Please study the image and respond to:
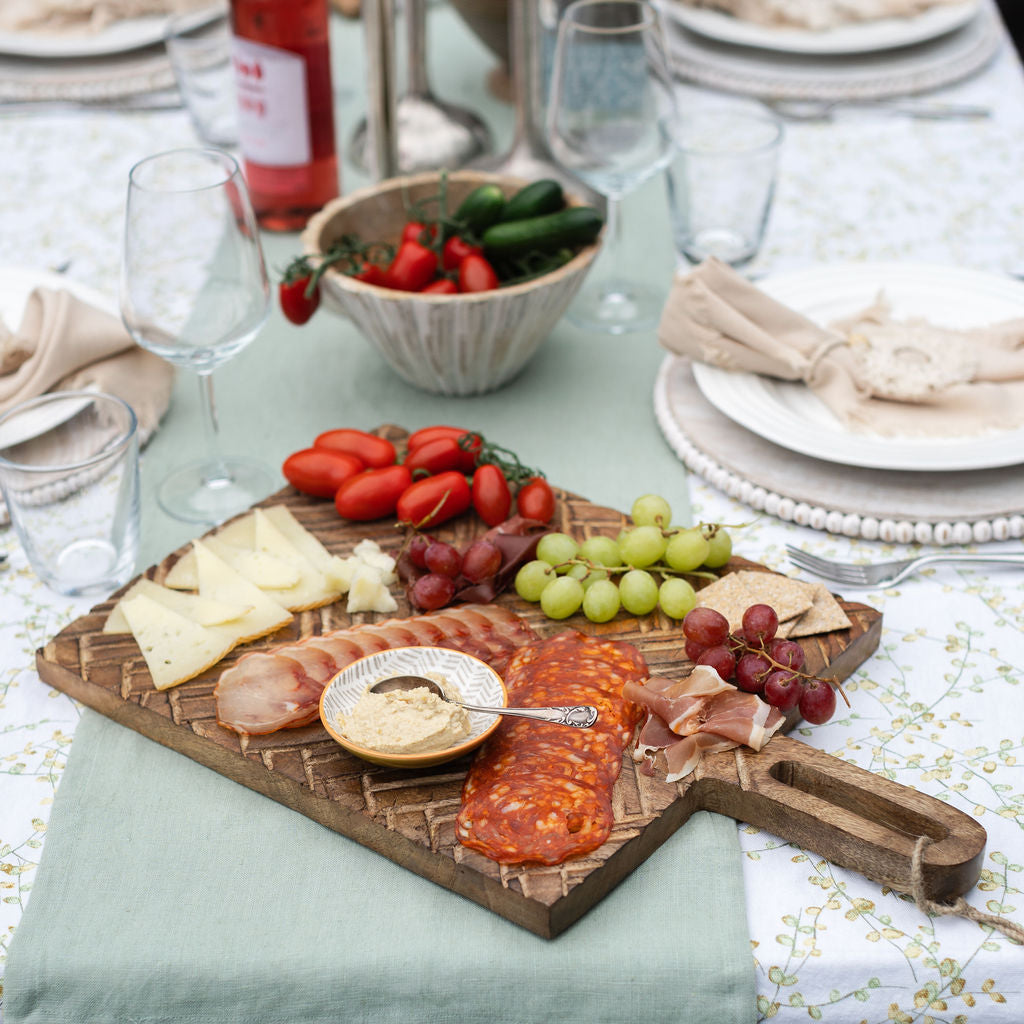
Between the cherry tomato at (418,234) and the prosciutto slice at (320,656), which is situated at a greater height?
the cherry tomato at (418,234)

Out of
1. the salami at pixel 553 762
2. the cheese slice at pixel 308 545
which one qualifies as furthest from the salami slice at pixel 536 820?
the cheese slice at pixel 308 545

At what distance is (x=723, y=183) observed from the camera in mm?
1930

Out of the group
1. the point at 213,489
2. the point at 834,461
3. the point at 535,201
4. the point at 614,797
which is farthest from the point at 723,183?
the point at 614,797

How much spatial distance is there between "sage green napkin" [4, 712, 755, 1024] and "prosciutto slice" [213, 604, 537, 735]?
0.13 meters

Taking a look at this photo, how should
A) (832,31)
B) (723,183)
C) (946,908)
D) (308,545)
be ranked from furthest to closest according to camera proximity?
(832,31)
(723,183)
(308,545)
(946,908)

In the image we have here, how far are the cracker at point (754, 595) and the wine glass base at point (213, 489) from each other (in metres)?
0.60

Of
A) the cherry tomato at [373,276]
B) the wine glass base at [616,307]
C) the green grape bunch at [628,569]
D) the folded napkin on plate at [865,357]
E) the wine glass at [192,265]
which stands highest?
the wine glass at [192,265]

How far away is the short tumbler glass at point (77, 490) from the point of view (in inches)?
51.0

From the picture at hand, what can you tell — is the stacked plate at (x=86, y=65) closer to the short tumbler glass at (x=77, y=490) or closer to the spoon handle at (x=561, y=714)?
the short tumbler glass at (x=77, y=490)

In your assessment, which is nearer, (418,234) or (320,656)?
(320,656)

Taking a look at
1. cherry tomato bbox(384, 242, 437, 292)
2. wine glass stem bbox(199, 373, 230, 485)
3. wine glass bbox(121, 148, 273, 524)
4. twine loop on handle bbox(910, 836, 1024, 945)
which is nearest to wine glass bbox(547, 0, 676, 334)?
cherry tomato bbox(384, 242, 437, 292)

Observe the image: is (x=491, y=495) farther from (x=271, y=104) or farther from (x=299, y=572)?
(x=271, y=104)

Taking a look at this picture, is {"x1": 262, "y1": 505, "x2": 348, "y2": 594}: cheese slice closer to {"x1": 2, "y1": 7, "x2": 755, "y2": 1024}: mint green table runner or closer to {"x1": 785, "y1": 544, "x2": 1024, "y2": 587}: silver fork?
{"x1": 2, "y1": 7, "x2": 755, "y2": 1024}: mint green table runner

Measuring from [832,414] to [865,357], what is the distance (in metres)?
0.10
